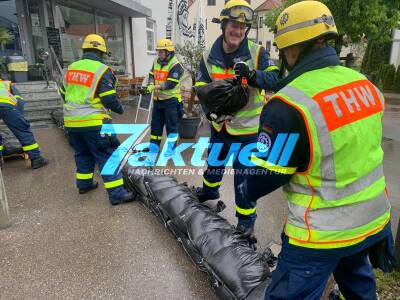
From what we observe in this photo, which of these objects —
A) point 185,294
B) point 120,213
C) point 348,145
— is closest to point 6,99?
point 120,213

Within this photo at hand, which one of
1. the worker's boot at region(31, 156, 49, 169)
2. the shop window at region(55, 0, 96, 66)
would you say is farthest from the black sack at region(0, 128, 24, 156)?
the shop window at region(55, 0, 96, 66)

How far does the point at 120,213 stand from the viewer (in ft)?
11.4

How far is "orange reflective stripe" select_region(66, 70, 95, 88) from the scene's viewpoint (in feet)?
10.8

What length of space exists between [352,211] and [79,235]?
8.61 ft

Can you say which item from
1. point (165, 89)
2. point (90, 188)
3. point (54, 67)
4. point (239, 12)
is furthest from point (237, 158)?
point (54, 67)

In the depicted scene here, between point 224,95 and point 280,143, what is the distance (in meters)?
1.20

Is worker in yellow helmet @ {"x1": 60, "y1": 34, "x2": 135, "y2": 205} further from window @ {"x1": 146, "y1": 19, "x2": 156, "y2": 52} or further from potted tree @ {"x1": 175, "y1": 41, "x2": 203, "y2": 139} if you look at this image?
window @ {"x1": 146, "y1": 19, "x2": 156, "y2": 52}

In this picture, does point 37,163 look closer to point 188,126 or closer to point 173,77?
point 173,77

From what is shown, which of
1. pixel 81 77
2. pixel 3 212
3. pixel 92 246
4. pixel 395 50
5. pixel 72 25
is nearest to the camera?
pixel 92 246

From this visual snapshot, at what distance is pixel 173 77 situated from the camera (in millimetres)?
4891

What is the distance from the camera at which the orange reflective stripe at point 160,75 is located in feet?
16.4

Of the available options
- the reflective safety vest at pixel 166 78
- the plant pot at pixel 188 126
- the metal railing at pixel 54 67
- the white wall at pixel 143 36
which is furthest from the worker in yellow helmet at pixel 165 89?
the white wall at pixel 143 36

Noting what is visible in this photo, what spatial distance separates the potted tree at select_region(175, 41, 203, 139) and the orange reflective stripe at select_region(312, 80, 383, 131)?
15.5 ft

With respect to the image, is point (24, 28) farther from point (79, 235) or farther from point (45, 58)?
point (79, 235)
